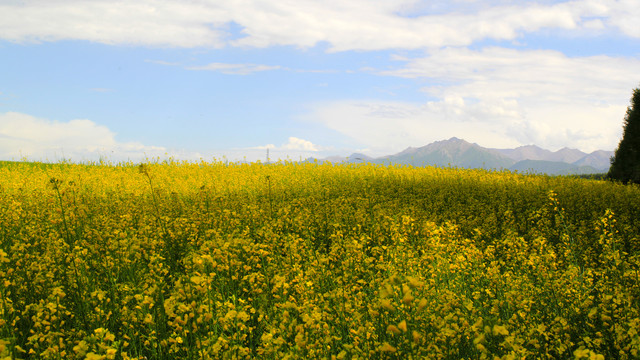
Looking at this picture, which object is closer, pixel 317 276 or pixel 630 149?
pixel 317 276

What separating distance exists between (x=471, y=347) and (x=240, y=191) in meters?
8.80

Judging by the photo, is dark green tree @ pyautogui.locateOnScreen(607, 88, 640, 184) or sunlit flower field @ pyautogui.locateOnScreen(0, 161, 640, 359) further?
dark green tree @ pyautogui.locateOnScreen(607, 88, 640, 184)

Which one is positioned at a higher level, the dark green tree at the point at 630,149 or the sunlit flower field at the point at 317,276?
the dark green tree at the point at 630,149

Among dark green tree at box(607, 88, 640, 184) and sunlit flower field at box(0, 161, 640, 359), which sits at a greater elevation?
dark green tree at box(607, 88, 640, 184)

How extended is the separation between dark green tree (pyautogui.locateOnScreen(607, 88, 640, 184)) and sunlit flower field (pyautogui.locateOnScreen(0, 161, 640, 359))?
4058 millimetres

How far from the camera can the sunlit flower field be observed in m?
2.75

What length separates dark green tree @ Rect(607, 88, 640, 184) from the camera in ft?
50.9

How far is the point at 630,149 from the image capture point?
51.7ft

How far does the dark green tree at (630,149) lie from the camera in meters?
15.5

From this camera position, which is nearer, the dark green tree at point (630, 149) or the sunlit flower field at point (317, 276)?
the sunlit flower field at point (317, 276)

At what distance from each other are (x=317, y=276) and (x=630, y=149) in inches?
654

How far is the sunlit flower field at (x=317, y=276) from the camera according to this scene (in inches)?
108

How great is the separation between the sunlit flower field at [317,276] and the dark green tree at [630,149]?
4058mm

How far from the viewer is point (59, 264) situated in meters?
4.93
